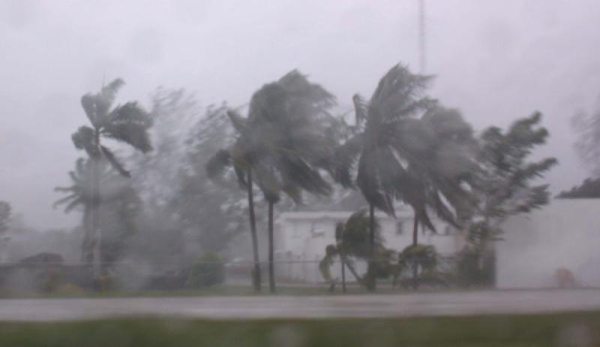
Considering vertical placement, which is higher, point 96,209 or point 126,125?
point 126,125

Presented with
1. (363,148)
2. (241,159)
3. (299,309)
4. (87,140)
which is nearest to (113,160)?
(87,140)

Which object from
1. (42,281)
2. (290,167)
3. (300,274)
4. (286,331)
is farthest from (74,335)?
(300,274)

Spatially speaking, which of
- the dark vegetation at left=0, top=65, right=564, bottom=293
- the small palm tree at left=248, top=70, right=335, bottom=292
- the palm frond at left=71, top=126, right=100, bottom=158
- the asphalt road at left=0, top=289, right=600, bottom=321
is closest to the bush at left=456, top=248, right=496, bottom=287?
the dark vegetation at left=0, top=65, right=564, bottom=293

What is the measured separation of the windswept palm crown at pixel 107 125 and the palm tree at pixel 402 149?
7834mm

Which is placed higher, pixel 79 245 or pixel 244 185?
pixel 244 185

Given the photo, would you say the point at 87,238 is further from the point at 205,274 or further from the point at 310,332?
the point at 310,332

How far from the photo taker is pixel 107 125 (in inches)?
1187

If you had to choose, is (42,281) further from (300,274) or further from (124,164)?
(300,274)

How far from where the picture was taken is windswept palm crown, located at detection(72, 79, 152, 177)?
30.0m

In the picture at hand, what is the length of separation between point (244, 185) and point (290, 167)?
82.9 inches

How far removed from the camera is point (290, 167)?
95.9ft

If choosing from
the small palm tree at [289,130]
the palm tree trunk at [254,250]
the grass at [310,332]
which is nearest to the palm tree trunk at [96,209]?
the palm tree trunk at [254,250]

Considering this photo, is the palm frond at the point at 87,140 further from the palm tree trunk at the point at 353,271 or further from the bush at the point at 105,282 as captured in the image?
the palm tree trunk at the point at 353,271

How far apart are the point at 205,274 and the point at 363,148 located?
7.45m
